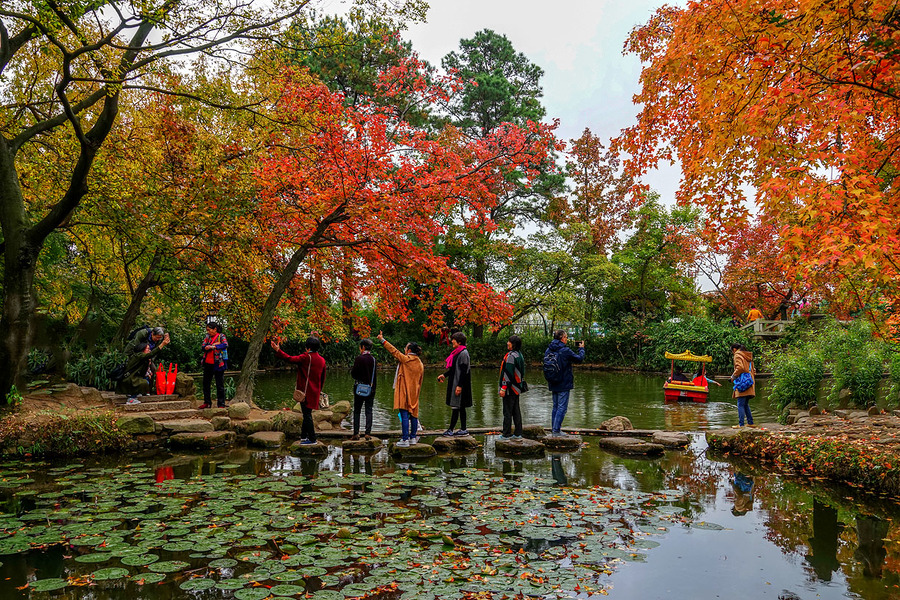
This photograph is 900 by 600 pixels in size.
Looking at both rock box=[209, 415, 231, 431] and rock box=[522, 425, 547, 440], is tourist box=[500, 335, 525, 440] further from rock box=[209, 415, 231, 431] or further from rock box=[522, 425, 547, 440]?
rock box=[209, 415, 231, 431]

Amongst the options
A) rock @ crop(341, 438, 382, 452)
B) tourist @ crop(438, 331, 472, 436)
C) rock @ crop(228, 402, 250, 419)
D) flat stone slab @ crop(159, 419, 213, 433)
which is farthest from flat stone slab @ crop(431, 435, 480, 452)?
flat stone slab @ crop(159, 419, 213, 433)

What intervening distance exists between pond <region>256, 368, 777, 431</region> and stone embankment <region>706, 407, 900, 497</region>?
2.64 metres

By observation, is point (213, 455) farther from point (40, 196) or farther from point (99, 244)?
point (40, 196)

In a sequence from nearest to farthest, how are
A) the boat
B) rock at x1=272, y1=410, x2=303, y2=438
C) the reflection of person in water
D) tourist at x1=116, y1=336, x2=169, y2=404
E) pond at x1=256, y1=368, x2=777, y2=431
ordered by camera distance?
the reflection of person in water → rock at x1=272, y1=410, x2=303, y2=438 → tourist at x1=116, y1=336, x2=169, y2=404 → pond at x1=256, y1=368, x2=777, y2=431 → the boat

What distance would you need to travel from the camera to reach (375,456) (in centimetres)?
844

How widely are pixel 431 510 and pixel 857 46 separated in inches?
265

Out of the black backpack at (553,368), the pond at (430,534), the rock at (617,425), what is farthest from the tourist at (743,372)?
the black backpack at (553,368)

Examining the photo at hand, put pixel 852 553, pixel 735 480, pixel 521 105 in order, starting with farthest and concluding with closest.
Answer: pixel 521 105 < pixel 735 480 < pixel 852 553

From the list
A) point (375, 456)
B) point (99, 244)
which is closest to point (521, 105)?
point (99, 244)

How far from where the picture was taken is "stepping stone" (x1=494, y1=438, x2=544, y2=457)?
28.5 ft

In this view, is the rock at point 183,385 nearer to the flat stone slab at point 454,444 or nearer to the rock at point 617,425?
the flat stone slab at point 454,444

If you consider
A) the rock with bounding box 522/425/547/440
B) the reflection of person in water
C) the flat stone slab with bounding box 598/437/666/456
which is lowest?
the reflection of person in water

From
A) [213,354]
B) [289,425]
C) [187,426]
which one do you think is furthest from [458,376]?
[213,354]

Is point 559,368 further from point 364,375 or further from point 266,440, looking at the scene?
point 266,440
